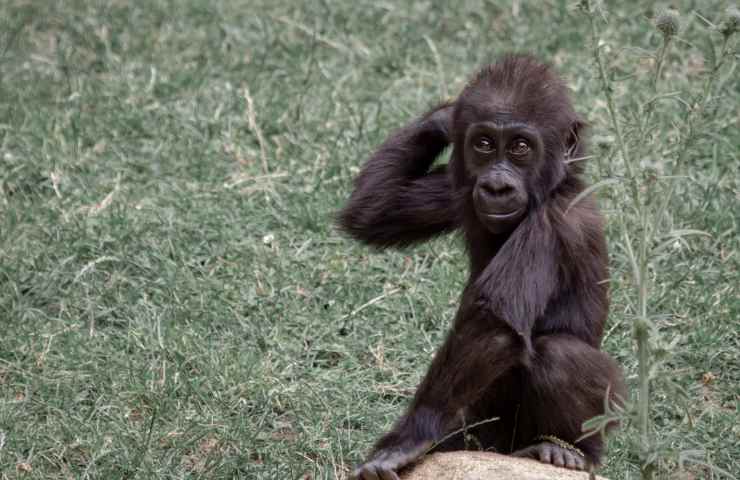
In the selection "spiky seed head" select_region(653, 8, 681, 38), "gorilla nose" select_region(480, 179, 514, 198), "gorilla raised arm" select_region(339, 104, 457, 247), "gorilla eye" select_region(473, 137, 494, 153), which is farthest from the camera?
"gorilla raised arm" select_region(339, 104, 457, 247)

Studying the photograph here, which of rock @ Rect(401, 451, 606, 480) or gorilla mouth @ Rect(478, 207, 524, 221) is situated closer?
rock @ Rect(401, 451, 606, 480)

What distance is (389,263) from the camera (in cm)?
666

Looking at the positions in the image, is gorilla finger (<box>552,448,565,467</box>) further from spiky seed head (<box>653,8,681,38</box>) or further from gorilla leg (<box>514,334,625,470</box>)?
spiky seed head (<box>653,8,681,38</box>)

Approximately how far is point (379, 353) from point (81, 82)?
132 inches

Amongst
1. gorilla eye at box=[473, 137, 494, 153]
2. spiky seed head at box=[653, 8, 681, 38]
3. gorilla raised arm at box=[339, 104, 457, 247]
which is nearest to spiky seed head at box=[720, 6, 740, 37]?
spiky seed head at box=[653, 8, 681, 38]

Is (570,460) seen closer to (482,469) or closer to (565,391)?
(565,391)

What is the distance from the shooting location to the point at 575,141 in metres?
4.91

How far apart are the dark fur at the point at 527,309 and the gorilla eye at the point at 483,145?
0.32 feet

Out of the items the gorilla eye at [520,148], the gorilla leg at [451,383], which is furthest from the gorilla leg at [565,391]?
the gorilla eye at [520,148]

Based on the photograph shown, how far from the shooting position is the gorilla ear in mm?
4871

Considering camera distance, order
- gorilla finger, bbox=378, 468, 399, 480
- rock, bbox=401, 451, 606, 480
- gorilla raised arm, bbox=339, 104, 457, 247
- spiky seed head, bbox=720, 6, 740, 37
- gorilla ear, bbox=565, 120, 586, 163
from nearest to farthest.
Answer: spiky seed head, bbox=720, 6, 740, 37, rock, bbox=401, 451, 606, 480, gorilla finger, bbox=378, 468, 399, 480, gorilla ear, bbox=565, 120, 586, 163, gorilla raised arm, bbox=339, 104, 457, 247

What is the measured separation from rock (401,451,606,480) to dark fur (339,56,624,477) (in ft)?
0.35

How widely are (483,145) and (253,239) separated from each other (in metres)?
2.35

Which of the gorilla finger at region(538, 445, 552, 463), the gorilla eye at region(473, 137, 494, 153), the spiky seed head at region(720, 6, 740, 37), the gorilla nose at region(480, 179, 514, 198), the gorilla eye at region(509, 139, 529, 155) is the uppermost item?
the spiky seed head at region(720, 6, 740, 37)
